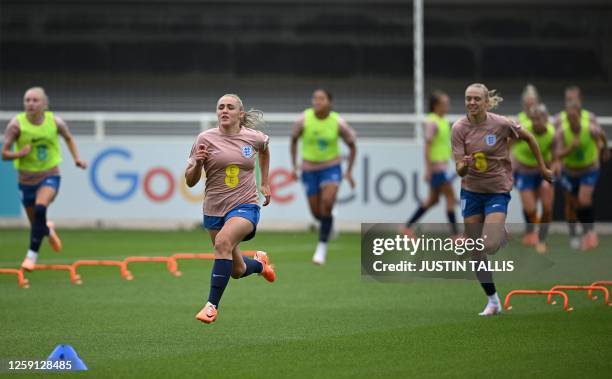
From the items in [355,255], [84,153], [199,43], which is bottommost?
[355,255]

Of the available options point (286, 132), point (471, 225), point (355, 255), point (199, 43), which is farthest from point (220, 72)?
point (471, 225)

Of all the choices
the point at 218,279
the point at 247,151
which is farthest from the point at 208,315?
the point at 247,151

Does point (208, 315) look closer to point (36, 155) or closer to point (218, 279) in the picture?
point (218, 279)

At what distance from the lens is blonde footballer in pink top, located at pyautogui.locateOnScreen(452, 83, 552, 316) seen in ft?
39.9

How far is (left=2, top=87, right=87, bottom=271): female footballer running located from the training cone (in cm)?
661

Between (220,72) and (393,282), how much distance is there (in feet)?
61.7

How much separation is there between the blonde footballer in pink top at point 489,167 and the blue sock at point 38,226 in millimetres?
5624

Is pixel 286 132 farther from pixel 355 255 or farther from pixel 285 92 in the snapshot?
pixel 355 255

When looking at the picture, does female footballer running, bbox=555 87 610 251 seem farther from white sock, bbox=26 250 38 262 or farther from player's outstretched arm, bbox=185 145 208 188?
player's outstretched arm, bbox=185 145 208 188

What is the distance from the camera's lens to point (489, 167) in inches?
484

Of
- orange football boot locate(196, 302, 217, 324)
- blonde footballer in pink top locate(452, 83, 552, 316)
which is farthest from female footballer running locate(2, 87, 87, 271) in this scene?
blonde footballer in pink top locate(452, 83, 552, 316)

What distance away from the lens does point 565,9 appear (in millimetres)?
34062

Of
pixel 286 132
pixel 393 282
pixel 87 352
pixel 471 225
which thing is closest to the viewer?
pixel 87 352

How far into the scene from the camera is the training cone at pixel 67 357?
8797 millimetres
